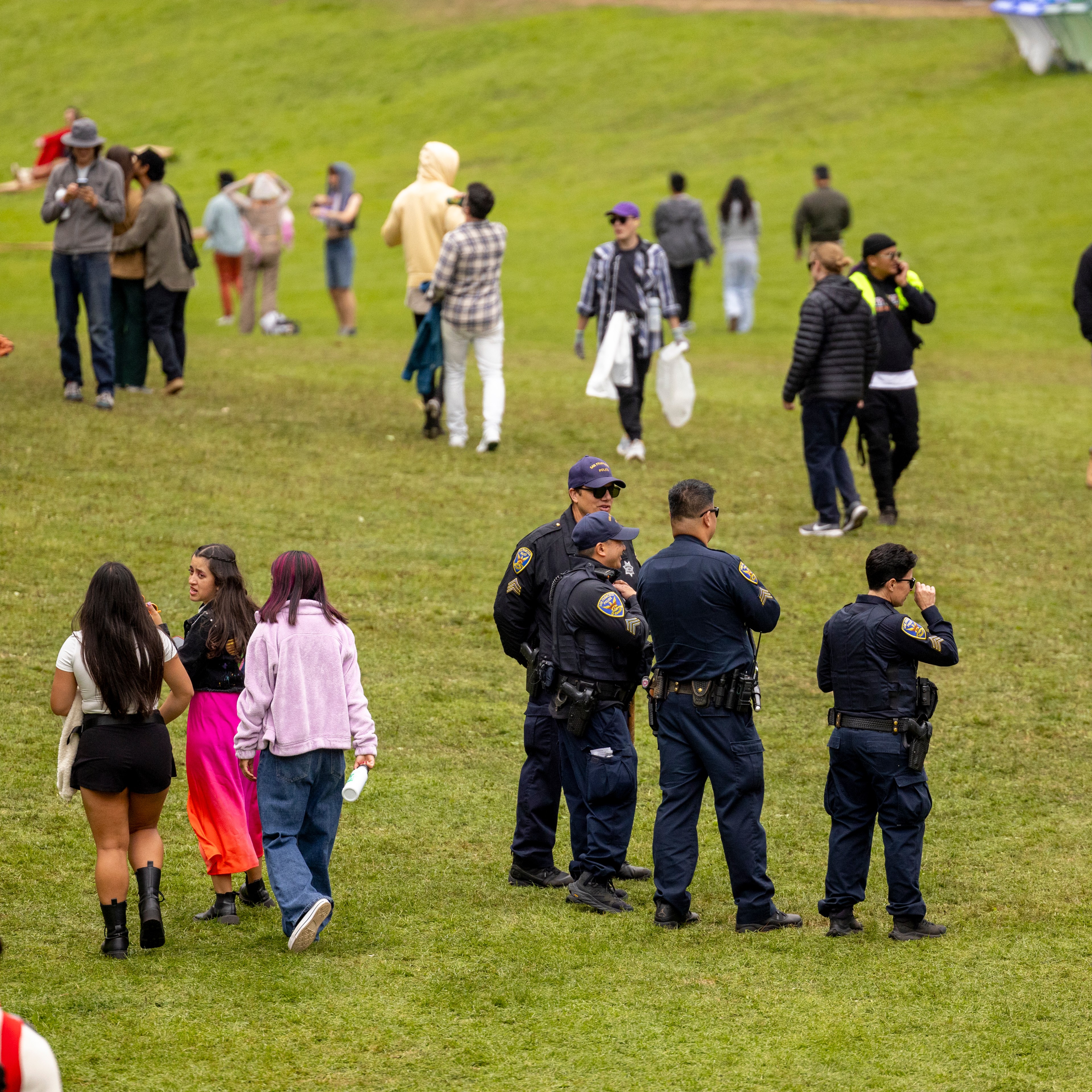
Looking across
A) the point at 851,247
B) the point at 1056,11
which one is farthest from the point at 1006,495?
the point at 1056,11

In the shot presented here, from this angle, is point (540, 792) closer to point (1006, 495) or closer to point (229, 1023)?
point (229, 1023)

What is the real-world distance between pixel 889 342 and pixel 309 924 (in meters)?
7.29

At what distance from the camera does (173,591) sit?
33.0 feet

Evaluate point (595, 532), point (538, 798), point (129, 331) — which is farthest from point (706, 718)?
point (129, 331)

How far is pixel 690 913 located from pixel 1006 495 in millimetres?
7744

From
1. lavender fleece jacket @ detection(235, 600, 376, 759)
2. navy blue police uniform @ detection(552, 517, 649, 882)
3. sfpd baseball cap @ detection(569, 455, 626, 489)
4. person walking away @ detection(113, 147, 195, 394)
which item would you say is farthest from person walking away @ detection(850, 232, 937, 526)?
lavender fleece jacket @ detection(235, 600, 376, 759)

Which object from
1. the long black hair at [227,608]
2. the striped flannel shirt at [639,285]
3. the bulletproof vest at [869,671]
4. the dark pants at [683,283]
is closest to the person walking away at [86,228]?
the striped flannel shirt at [639,285]

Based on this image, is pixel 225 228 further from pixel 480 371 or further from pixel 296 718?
pixel 296 718

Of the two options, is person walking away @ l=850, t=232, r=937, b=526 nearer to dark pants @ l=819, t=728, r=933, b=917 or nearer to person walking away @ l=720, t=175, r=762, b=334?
dark pants @ l=819, t=728, r=933, b=917

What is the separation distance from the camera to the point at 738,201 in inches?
826

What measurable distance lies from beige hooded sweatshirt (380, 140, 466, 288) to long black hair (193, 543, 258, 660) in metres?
7.68

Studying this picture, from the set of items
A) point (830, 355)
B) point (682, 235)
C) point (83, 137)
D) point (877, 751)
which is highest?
point (83, 137)

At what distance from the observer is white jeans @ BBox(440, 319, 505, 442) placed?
13289 mm

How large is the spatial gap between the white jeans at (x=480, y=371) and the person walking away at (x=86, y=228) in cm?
288
